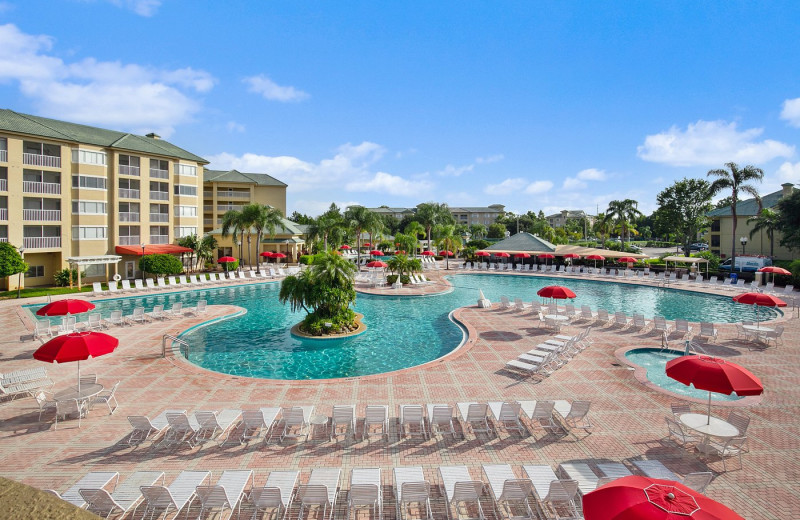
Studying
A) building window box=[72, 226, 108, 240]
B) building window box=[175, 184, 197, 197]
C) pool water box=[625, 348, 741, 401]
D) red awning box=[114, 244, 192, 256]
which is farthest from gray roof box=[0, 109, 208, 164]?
pool water box=[625, 348, 741, 401]

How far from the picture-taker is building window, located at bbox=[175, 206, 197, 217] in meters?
43.8

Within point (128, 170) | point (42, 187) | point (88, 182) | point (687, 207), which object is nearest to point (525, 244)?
point (687, 207)

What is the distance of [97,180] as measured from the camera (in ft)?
120

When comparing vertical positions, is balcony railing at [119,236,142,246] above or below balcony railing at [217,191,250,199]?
below

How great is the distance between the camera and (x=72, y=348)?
10953 millimetres

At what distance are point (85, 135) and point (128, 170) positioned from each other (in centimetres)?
408

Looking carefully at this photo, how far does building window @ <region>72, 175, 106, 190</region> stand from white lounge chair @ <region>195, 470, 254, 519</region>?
36829 millimetres

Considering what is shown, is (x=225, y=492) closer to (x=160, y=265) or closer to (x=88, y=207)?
(x=160, y=265)

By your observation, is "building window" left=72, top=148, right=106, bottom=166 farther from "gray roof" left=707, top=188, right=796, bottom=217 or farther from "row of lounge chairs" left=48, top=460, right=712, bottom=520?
"gray roof" left=707, top=188, right=796, bottom=217

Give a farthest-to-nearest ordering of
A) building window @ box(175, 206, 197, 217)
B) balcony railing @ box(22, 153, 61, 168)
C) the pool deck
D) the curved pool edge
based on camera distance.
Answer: building window @ box(175, 206, 197, 217)
balcony railing @ box(22, 153, 61, 168)
the curved pool edge
the pool deck

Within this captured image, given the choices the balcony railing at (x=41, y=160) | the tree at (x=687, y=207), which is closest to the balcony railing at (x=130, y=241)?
the balcony railing at (x=41, y=160)

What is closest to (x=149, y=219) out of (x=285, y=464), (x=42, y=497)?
(x=285, y=464)

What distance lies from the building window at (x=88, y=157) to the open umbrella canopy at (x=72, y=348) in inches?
1230

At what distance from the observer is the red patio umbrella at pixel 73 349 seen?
10.8m
